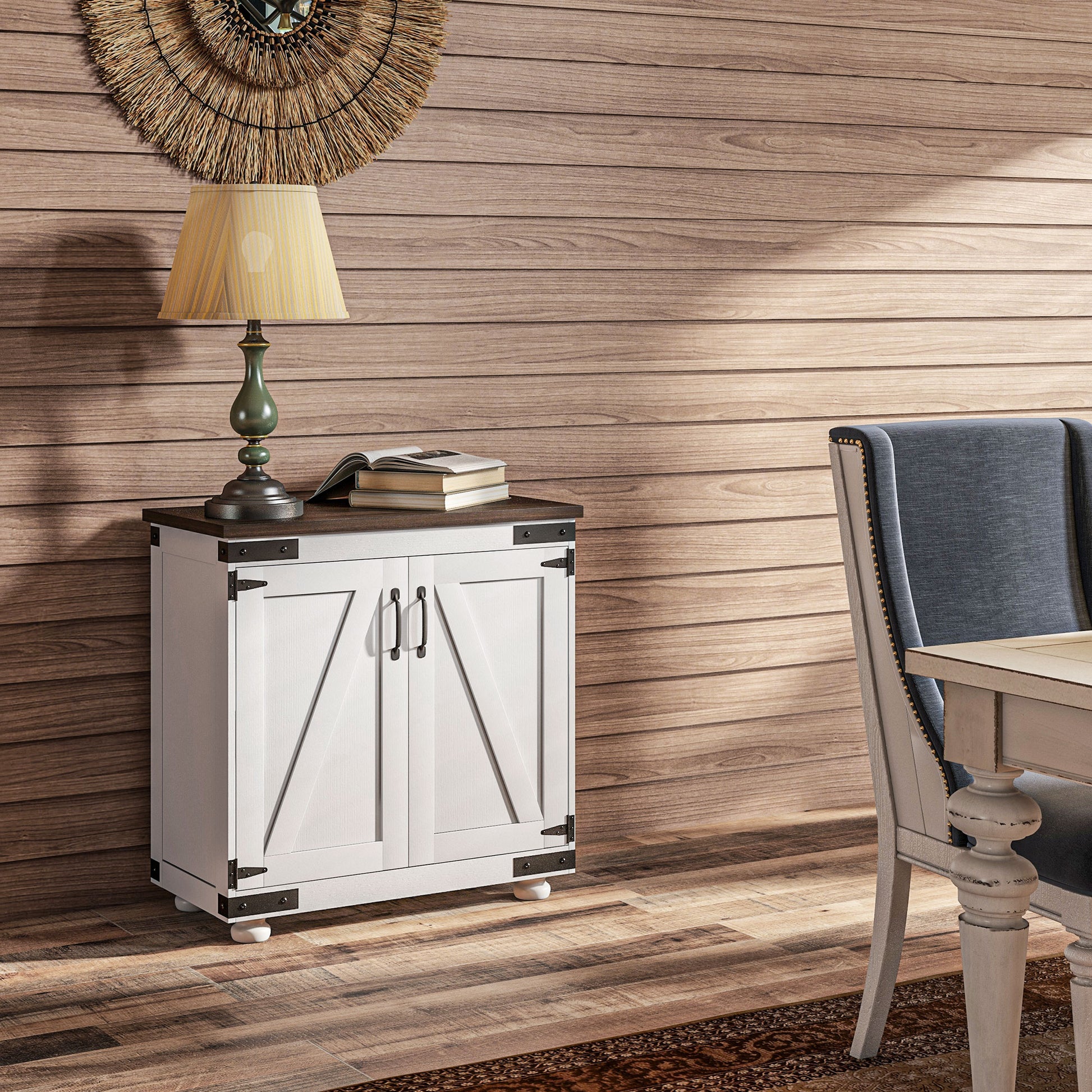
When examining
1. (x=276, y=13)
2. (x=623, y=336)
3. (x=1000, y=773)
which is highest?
(x=276, y=13)

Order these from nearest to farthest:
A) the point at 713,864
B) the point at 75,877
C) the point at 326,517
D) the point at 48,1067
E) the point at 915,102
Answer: the point at 48,1067, the point at 326,517, the point at 75,877, the point at 713,864, the point at 915,102

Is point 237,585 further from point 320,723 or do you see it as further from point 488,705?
point 488,705

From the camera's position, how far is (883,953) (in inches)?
96.7

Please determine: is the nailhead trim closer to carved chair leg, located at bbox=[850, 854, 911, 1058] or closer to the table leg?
carved chair leg, located at bbox=[850, 854, 911, 1058]

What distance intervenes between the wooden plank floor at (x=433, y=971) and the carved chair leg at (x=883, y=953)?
0.84 ft

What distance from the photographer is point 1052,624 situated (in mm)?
2514

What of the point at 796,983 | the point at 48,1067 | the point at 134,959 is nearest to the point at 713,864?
the point at 796,983

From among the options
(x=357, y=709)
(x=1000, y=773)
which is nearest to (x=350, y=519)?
(x=357, y=709)

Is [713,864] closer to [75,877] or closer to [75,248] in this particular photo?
[75,877]

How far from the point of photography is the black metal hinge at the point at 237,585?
2.86 m

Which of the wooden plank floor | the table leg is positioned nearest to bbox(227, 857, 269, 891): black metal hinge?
the wooden plank floor

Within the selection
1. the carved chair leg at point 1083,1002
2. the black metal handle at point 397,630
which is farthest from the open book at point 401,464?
the carved chair leg at point 1083,1002

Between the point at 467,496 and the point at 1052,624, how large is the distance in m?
1.19

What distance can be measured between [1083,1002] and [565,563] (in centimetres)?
143
